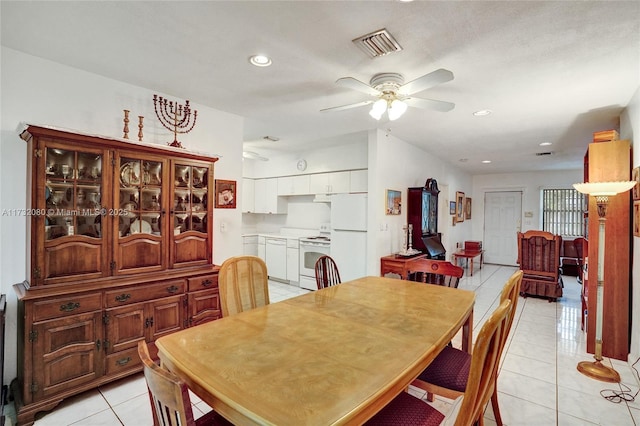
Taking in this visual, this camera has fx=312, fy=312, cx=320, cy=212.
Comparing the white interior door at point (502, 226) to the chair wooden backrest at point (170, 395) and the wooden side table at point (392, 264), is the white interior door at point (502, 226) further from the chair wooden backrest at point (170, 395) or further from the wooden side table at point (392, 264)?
the chair wooden backrest at point (170, 395)

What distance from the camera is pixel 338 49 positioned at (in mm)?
2164

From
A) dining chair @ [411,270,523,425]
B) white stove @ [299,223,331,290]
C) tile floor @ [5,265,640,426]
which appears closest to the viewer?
dining chair @ [411,270,523,425]

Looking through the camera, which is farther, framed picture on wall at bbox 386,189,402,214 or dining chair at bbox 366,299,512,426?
framed picture on wall at bbox 386,189,402,214

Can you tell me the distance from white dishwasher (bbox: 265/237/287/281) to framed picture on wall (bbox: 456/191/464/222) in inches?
166

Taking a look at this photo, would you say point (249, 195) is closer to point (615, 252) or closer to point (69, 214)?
point (69, 214)

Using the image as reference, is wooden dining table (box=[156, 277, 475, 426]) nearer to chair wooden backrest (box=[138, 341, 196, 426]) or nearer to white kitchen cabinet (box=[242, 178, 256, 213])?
chair wooden backrest (box=[138, 341, 196, 426])

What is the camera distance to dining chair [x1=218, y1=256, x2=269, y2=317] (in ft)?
6.48

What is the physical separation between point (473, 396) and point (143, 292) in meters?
2.44

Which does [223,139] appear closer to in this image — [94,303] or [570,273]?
[94,303]

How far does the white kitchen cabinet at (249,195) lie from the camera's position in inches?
257

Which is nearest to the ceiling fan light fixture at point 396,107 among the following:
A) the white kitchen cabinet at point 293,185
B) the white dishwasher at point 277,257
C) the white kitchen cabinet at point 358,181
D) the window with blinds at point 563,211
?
the white kitchen cabinet at point 358,181

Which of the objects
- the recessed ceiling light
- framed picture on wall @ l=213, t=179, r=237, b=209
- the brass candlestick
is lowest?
framed picture on wall @ l=213, t=179, r=237, b=209

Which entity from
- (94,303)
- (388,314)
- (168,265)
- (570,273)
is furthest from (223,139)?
(570,273)

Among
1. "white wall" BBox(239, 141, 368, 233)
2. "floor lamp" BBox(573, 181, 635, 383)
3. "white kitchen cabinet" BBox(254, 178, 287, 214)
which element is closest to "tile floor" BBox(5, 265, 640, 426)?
"floor lamp" BBox(573, 181, 635, 383)
